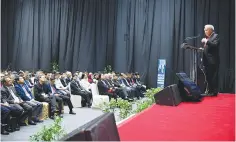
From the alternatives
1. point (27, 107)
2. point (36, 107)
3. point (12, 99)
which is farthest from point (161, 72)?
point (12, 99)

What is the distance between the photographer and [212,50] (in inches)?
189

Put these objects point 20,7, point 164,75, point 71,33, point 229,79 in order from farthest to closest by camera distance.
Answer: point 20,7 → point 71,33 → point 164,75 → point 229,79

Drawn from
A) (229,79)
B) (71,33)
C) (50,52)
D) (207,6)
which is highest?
(207,6)

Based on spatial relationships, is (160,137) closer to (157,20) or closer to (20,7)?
(157,20)

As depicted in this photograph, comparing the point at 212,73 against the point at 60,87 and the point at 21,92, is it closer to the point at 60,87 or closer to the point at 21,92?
the point at 21,92

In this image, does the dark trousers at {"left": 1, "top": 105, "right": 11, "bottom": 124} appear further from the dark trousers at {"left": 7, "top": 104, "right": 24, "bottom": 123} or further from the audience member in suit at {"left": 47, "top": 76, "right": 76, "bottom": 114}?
the audience member in suit at {"left": 47, "top": 76, "right": 76, "bottom": 114}

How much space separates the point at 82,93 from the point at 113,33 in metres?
6.05

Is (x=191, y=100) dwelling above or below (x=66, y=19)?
below

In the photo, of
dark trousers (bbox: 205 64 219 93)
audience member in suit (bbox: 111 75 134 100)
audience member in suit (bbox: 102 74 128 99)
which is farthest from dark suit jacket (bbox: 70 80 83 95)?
dark trousers (bbox: 205 64 219 93)

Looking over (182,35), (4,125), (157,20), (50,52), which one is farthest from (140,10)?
(4,125)

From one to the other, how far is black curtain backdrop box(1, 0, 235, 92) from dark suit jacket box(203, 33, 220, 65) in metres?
7.79

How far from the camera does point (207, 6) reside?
1288cm

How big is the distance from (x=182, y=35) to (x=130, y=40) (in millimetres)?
2427

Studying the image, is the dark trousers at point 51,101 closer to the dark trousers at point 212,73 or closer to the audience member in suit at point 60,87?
the audience member in suit at point 60,87
